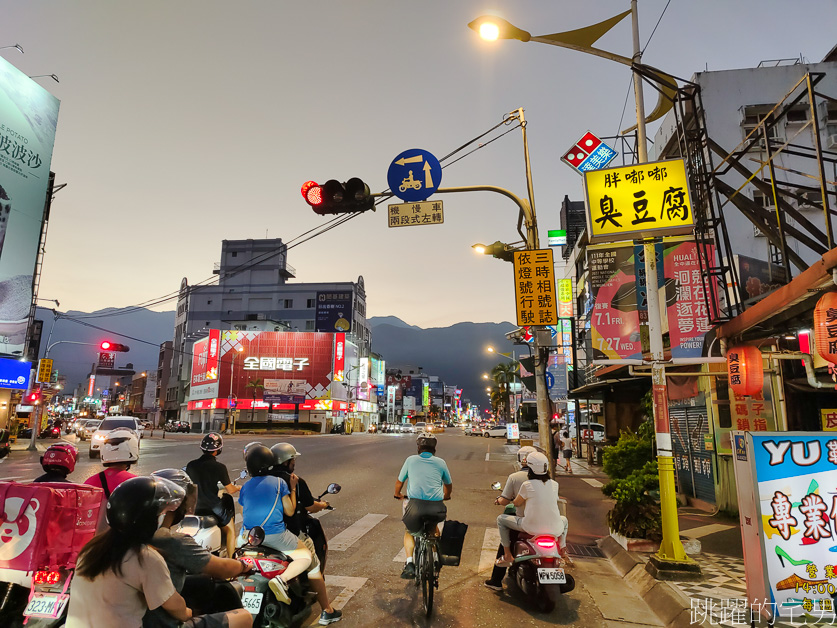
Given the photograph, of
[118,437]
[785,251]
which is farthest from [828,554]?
[118,437]

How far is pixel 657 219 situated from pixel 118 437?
680cm

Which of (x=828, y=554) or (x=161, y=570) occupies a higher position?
(x=161, y=570)

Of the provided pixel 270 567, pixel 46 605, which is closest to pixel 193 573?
pixel 270 567

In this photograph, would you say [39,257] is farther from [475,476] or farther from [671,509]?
[671,509]

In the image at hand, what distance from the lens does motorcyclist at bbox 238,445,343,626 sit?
15.1ft

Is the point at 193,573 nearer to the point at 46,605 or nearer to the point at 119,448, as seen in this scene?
the point at 46,605

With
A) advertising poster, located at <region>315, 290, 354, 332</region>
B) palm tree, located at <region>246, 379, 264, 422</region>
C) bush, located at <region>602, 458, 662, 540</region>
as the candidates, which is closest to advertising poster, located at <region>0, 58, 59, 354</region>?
bush, located at <region>602, 458, 662, 540</region>

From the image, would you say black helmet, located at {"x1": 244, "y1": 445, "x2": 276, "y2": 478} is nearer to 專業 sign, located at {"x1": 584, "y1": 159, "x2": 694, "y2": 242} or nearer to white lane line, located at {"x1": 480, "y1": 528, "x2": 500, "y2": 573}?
white lane line, located at {"x1": 480, "y1": 528, "x2": 500, "y2": 573}

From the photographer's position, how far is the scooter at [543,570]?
17.7 feet

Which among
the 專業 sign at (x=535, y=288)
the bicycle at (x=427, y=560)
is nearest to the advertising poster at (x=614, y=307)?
the 專業 sign at (x=535, y=288)

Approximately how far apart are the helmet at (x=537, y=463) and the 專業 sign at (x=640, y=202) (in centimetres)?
321

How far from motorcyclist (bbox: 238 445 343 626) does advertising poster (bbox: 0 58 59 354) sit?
35.1 meters

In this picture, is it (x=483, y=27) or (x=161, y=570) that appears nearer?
(x=161, y=570)

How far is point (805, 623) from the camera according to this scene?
4.69 meters
